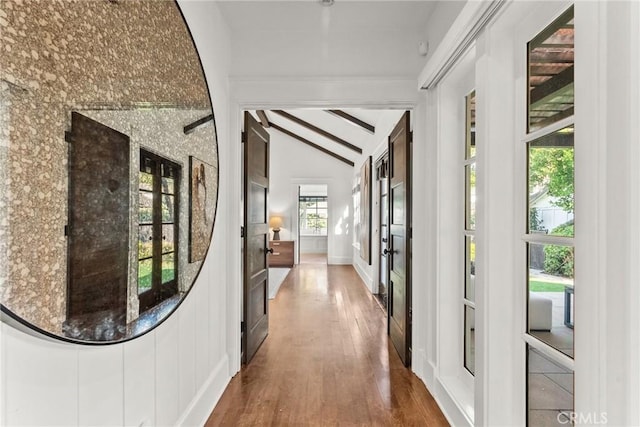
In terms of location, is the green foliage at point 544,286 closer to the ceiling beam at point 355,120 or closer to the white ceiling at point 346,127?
the white ceiling at point 346,127

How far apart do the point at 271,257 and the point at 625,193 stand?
25.0 ft

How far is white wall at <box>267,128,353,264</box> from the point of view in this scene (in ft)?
28.3

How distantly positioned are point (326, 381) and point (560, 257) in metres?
1.83

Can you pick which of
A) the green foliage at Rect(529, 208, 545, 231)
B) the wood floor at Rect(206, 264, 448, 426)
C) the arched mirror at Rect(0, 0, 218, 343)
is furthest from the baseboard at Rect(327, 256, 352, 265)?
the green foliage at Rect(529, 208, 545, 231)

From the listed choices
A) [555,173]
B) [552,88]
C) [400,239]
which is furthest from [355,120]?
[555,173]

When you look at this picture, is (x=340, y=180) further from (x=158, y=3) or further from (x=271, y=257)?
(x=158, y=3)

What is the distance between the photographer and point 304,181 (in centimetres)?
868

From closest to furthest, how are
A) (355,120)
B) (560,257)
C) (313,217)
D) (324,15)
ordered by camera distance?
1. (560,257)
2. (324,15)
3. (355,120)
4. (313,217)

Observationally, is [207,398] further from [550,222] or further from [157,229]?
→ [550,222]

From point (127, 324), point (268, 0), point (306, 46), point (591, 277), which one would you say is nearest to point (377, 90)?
point (306, 46)

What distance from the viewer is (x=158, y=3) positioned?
1.38 meters

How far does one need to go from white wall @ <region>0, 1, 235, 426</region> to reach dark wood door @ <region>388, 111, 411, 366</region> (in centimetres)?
145

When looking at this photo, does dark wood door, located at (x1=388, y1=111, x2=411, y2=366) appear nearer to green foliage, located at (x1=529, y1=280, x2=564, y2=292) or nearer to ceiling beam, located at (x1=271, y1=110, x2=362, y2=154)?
green foliage, located at (x1=529, y1=280, x2=564, y2=292)

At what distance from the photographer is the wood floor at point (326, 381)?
2.03 m
